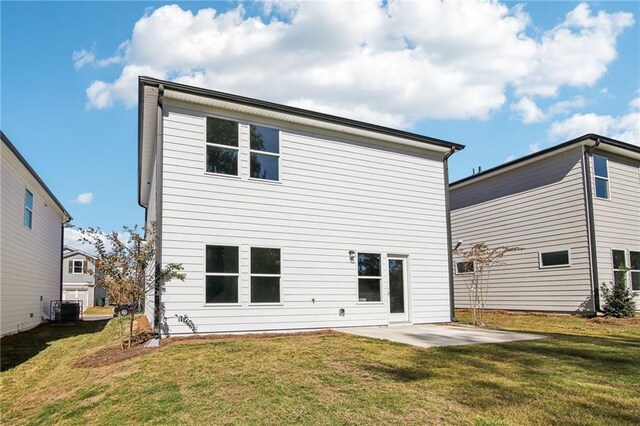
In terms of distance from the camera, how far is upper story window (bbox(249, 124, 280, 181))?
35.4 ft

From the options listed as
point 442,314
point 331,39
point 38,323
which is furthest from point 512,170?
point 38,323

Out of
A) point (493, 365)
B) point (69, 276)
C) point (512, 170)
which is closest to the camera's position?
point (493, 365)

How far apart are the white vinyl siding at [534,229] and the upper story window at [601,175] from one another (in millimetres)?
742

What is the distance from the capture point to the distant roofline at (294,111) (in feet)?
31.3

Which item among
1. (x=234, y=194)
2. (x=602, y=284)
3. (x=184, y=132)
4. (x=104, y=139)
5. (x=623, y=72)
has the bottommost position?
(x=602, y=284)

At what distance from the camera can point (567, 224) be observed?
1485 centimetres

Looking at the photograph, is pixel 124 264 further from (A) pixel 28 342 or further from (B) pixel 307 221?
(A) pixel 28 342

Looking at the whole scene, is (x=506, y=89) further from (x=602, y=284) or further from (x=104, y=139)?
(x=104, y=139)

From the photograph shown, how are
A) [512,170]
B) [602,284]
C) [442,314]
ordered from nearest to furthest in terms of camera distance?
[442,314] < [602,284] < [512,170]

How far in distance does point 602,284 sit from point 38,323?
19.2m

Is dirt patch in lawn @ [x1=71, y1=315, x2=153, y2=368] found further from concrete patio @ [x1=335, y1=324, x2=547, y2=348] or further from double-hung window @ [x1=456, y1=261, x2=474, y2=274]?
double-hung window @ [x1=456, y1=261, x2=474, y2=274]

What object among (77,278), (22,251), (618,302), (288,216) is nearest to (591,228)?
(618,302)

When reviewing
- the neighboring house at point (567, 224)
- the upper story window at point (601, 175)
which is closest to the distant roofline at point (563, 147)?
the neighboring house at point (567, 224)

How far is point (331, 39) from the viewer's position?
1216 cm
